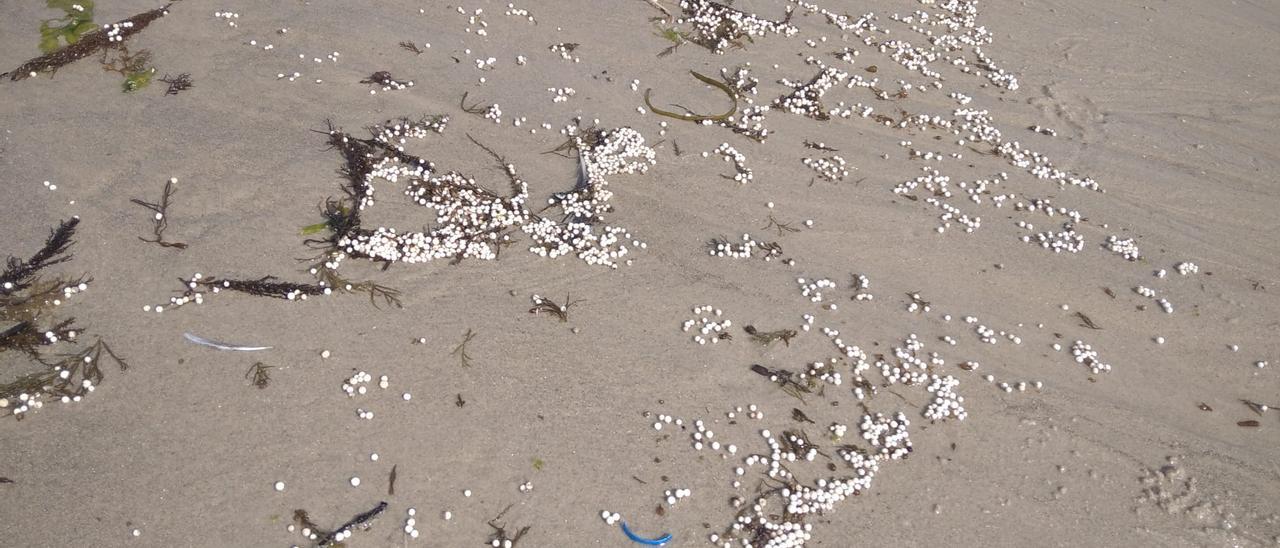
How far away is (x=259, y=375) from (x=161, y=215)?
63.4 inches

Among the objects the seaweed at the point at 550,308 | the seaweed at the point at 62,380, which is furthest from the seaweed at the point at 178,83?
the seaweed at the point at 550,308

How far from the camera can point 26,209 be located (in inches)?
202

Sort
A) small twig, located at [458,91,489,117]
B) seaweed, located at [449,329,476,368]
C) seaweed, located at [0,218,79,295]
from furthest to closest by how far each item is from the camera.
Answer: small twig, located at [458,91,489,117], seaweed, located at [449,329,476,368], seaweed, located at [0,218,79,295]

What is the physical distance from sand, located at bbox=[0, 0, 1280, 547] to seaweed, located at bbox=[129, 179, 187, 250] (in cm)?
8

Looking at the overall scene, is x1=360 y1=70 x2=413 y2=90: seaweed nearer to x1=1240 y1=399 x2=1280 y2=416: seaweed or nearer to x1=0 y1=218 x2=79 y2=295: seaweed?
x1=0 y1=218 x2=79 y2=295: seaweed

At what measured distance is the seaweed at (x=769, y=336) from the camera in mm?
5238

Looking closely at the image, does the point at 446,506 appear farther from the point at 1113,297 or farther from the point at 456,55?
the point at 1113,297

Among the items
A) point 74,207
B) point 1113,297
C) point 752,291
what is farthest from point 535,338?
point 1113,297

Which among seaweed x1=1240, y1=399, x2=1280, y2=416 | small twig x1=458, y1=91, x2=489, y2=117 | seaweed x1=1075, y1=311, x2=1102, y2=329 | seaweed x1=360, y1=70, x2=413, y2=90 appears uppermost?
seaweed x1=360, y1=70, x2=413, y2=90

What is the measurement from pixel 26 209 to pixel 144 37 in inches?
82.0

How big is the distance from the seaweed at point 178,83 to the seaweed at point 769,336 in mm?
4841

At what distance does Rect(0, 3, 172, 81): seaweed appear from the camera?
19.7ft

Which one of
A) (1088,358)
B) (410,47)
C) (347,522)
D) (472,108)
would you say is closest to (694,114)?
(472,108)

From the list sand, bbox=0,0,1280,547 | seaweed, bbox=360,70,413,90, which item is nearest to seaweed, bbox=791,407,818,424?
sand, bbox=0,0,1280,547
